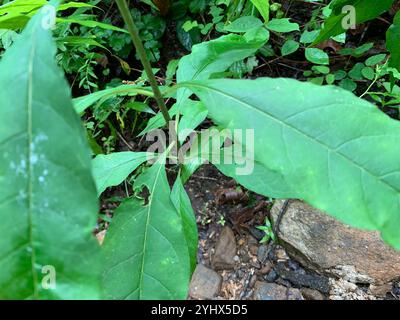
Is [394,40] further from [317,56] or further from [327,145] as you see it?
[327,145]

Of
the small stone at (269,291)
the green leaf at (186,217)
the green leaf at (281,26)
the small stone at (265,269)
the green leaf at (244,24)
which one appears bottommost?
the small stone at (269,291)

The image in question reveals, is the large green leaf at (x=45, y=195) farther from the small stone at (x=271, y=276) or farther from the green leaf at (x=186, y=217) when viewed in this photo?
the small stone at (x=271, y=276)

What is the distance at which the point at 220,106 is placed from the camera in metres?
0.70

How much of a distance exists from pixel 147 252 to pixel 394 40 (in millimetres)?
806

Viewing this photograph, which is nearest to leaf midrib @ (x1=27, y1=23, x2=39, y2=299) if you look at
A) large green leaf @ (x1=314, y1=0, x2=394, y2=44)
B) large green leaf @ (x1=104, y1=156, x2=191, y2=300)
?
large green leaf @ (x1=104, y1=156, x2=191, y2=300)

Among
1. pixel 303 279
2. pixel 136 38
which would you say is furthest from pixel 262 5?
pixel 303 279

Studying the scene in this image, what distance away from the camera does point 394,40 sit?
104 centimetres

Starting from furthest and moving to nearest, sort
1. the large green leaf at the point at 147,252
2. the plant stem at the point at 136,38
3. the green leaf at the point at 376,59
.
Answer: the green leaf at the point at 376,59
the large green leaf at the point at 147,252
the plant stem at the point at 136,38

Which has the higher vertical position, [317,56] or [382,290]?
[317,56]

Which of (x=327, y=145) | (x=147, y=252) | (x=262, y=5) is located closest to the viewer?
(x=327, y=145)

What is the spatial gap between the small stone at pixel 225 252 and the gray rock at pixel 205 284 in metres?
0.04

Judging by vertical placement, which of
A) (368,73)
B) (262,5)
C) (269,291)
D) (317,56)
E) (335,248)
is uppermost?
(262,5)

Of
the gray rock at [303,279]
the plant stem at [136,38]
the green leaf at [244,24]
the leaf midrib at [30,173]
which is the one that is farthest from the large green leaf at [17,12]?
the gray rock at [303,279]

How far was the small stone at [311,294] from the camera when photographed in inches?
57.8
